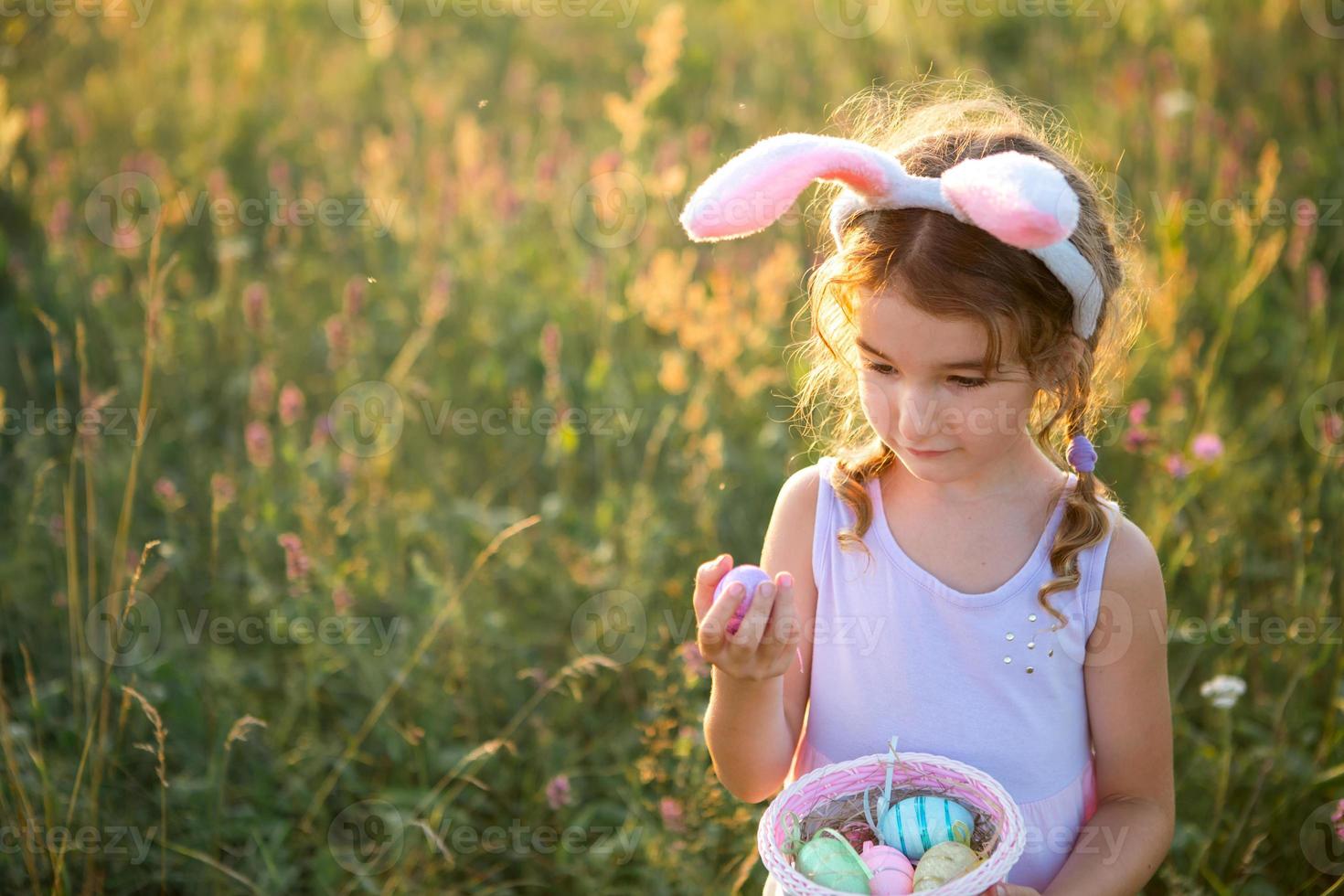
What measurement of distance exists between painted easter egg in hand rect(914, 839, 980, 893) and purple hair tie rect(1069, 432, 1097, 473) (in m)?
0.49

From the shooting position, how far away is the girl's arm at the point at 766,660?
4.27 feet

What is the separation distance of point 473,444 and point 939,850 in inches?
83.1

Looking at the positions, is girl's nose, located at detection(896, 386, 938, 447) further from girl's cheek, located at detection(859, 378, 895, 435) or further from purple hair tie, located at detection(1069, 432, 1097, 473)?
purple hair tie, located at detection(1069, 432, 1097, 473)

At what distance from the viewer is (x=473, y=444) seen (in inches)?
126

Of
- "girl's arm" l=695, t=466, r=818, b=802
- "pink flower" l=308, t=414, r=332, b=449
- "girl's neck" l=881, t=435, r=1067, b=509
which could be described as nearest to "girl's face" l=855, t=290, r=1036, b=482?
"girl's neck" l=881, t=435, r=1067, b=509

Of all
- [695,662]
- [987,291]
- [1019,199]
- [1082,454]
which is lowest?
[695,662]

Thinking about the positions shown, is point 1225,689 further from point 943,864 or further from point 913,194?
point 913,194

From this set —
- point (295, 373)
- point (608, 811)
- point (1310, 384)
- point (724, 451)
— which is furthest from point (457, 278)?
point (1310, 384)

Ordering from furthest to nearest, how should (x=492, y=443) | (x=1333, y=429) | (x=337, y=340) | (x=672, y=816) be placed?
(x=492, y=443)
(x=337, y=340)
(x=1333, y=429)
(x=672, y=816)

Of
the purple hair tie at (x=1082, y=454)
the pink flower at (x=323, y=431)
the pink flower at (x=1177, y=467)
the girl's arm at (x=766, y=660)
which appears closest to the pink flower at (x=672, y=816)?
the girl's arm at (x=766, y=660)

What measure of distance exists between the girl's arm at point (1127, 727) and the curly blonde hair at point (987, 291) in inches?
2.3

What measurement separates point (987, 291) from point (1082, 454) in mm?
286

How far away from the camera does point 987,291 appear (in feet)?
4.45

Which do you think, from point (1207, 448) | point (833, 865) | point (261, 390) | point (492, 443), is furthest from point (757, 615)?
point (492, 443)
